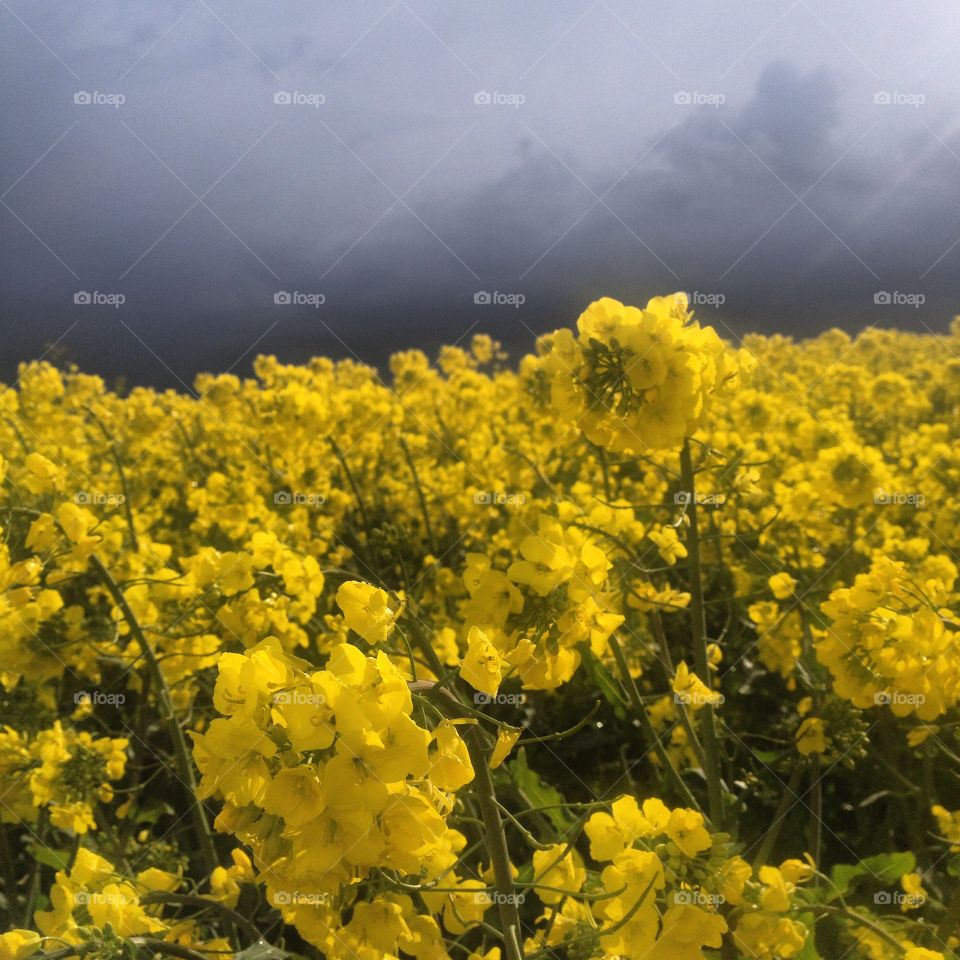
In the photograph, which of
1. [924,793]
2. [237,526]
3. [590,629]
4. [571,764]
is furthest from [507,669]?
[237,526]

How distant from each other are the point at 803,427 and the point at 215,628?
3.91m

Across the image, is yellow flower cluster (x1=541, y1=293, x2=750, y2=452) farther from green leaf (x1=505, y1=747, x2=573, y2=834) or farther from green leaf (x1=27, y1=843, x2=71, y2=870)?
green leaf (x1=27, y1=843, x2=71, y2=870)

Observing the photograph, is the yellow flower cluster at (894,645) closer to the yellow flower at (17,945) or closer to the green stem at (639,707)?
the green stem at (639,707)

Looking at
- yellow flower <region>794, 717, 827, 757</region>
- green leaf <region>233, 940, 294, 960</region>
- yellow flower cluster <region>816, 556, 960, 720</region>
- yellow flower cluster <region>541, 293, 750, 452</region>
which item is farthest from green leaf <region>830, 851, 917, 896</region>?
green leaf <region>233, 940, 294, 960</region>

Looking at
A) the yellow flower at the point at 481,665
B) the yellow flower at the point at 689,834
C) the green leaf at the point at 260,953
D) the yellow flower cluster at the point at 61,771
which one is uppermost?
the yellow flower at the point at 481,665

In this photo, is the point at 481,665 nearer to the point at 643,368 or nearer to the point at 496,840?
the point at 496,840

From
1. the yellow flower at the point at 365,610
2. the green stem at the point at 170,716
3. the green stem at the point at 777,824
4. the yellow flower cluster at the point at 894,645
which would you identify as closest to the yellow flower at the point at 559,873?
the green stem at the point at 777,824

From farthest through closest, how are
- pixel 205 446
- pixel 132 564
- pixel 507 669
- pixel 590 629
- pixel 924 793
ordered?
1. pixel 205 446
2. pixel 132 564
3. pixel 924 793
4. pixel 590 629
5. pixel 507 669

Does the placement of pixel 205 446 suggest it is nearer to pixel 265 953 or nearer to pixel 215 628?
pixel 215 628

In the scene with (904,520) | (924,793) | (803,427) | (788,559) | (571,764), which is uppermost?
(803,427)

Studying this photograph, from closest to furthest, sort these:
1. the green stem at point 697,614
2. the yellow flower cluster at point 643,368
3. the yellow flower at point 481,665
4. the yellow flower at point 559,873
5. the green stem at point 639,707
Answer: the yellow flower at point 481,665 < the yellow flower at point 559,873 < the green stem at point 639,707 < the yellow flower cluster at point 643,368 < the green stem at point 697,614

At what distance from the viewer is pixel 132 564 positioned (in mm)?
3590

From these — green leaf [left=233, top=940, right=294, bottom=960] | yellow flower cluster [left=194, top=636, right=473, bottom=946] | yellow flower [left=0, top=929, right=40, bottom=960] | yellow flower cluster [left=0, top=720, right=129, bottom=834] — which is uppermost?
yellow flower cluster [left=194, top=636, right=473, bottom=946]

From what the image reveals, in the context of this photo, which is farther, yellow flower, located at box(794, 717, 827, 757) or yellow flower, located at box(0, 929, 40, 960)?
yellow flower, located at box(794, 717, 827, 757)
